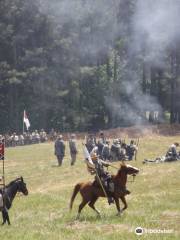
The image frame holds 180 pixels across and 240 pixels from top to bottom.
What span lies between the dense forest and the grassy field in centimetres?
3311

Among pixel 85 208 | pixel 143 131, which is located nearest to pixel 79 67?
pixel 143 131

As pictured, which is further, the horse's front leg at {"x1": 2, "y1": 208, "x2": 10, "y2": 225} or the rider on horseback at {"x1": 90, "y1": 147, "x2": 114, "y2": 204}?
the rider on horseback at {"x1": 90, "y1": 147, "x2": 114, "y2": 204}

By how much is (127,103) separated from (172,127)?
12338 millimetres

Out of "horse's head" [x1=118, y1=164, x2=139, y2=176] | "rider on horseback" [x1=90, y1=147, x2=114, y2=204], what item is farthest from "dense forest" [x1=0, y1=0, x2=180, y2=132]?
"horse's head" [x1=118, y1=164, x2=139, y2=176]

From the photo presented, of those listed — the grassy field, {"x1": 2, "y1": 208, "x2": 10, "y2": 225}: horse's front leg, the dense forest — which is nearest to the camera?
the grassy field

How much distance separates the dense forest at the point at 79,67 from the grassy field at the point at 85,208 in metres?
33.1

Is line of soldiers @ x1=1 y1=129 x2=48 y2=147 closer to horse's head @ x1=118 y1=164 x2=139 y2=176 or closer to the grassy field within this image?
the grassy field

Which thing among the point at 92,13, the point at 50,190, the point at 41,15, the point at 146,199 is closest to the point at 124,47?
the point at 92,13

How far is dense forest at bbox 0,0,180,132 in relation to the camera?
7269 cm

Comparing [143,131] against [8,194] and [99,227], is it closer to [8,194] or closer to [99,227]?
[8,194]

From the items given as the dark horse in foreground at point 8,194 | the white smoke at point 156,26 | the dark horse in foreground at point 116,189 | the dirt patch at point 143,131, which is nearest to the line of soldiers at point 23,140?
the dirt patch at point 143,131

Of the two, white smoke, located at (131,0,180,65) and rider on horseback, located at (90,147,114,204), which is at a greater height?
white smoke, located at (131,0,180,65)

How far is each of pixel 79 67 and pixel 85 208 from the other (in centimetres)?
5423

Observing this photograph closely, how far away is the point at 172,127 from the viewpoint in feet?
217
